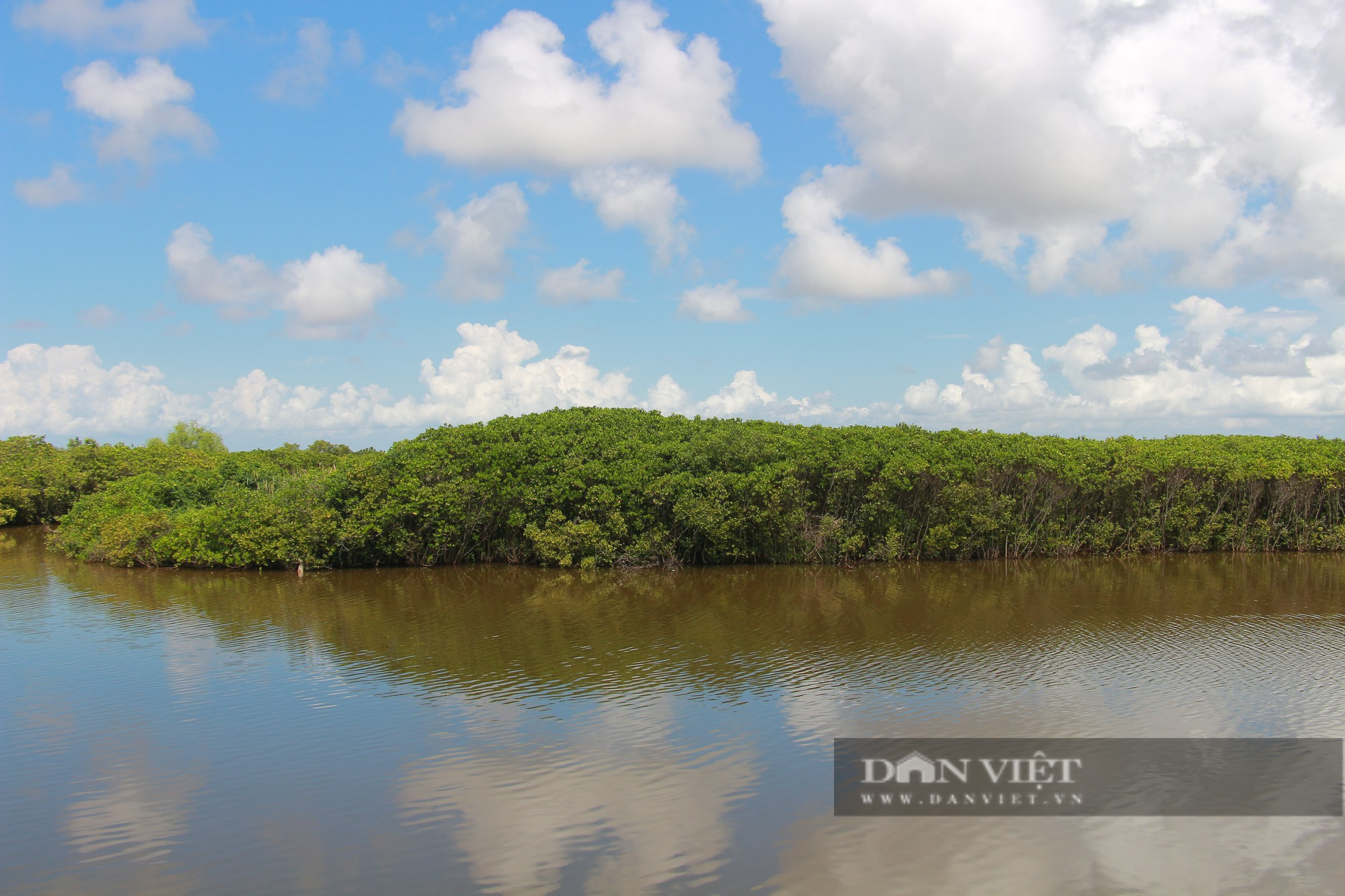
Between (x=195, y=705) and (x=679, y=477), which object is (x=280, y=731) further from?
(x=679, y=477)

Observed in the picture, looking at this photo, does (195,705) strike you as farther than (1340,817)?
Yes

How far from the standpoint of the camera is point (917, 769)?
36.3 feet

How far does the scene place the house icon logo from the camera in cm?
1080

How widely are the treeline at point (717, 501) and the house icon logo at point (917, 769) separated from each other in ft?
48.8

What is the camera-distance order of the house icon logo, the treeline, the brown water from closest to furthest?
the brown water
the house icon logo
the treeline

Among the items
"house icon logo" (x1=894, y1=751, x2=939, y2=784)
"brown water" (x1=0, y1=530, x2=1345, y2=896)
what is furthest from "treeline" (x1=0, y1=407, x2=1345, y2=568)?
"house icon logo" (x1=894, y1=751, x2=939, y2=784)

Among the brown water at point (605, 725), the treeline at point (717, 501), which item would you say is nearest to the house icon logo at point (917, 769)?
the brown water at point (605, 725)

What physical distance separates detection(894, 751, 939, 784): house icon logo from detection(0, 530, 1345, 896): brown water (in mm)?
814

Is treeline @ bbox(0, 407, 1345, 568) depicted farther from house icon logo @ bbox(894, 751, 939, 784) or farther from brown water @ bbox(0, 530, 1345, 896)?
house icon logo @ bbox(894, 751, 939, 784)

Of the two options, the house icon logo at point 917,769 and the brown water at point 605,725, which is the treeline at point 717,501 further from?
the house icon logo at point 917,769

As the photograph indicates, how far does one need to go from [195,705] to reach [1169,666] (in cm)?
1592

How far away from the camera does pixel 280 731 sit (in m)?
12.4

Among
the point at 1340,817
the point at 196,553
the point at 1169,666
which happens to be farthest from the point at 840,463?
the point at 196,553

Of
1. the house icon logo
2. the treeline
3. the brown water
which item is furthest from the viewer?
the treeline
